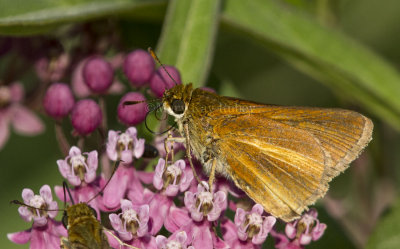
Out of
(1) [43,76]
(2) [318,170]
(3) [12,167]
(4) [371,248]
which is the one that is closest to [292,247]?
(2) [318,170]

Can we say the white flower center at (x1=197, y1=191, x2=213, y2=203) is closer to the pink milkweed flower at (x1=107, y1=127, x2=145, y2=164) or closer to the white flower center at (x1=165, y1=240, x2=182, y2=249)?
the white flower center at (x1=165, y1=240, x2=182, y2=249)

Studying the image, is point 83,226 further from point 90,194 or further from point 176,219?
point 176,219

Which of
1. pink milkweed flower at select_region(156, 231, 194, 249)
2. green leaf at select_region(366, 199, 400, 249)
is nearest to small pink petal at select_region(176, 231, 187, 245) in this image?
pink milkweed flower at select_region(156, 231, 194, 249)

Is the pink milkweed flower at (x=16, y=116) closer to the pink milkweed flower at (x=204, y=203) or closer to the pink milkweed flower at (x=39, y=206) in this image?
the pink milkweed flower at (x=39, y=206)

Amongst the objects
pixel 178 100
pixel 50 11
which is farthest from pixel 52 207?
pixel 50 11

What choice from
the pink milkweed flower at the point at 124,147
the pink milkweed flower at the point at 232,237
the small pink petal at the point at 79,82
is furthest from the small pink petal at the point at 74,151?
the small pink petal at the point at 79,82

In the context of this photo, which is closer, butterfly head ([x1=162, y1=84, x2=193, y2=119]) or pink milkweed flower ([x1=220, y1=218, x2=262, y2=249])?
pink milkweed flower ([x1=220, y1=218, x2=262, y2=249])

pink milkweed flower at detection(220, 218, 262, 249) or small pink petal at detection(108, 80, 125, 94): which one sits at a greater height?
small pink petal at detection(108, 80, 125, 94)
